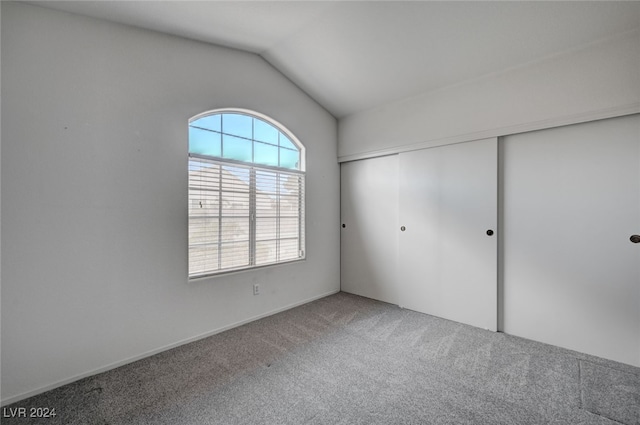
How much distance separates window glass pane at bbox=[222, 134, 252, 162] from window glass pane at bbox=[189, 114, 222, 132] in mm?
121

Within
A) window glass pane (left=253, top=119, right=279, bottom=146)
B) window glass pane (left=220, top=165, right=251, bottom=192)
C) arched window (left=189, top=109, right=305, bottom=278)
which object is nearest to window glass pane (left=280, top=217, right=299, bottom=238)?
arched window (left=189, top=109, right=305, bottom=278)

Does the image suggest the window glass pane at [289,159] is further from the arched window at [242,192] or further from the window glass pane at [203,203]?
the window glass pane at [203,203]

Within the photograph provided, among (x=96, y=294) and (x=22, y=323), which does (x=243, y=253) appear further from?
(x=22, y=323)

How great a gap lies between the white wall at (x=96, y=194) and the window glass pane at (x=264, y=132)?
13.6 inches

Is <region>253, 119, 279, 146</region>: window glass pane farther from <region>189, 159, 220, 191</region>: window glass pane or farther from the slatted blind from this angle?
<region>189, 159, 220, 191</region>: window glass pane

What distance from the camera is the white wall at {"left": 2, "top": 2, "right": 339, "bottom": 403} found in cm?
175

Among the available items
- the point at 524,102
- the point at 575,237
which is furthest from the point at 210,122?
the point at 575,237

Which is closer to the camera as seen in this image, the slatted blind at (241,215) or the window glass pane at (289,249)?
the slatted blind at (241,215)

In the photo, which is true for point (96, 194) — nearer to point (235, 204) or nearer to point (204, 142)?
point (204, 142)

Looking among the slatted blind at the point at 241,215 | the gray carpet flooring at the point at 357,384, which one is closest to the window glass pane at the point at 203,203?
the slatted blind at the point at 241,215

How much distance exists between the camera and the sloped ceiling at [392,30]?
2.00 meters

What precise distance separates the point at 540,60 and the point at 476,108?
586 mm

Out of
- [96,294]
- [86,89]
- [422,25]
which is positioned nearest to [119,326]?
[96,294]

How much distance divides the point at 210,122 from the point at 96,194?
1190mm
